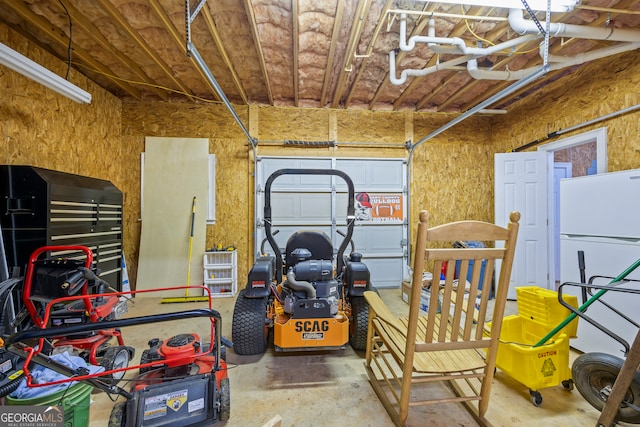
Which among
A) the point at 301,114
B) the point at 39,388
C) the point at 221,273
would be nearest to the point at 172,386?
the point at 39,388

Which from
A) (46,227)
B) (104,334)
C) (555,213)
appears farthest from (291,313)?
(555,213)

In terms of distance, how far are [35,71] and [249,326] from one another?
277cm

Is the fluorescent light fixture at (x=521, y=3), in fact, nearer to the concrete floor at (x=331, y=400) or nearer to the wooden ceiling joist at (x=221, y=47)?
the wooden ceiling joist at (x=221, y=47)

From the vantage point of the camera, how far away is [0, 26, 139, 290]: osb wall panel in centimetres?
271

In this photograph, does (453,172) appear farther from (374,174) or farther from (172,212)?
(172,212)

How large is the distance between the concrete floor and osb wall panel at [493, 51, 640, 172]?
2.68 m

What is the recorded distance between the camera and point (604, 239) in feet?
7.91

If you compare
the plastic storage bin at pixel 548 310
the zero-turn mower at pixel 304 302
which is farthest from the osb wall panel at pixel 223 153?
the plastic storage bin at pixel 548 310

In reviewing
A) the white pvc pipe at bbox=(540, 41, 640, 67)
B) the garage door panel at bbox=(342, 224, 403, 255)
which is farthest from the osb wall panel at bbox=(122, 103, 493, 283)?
the white pvc pipe at bbox=(540, 41, 640, 67)

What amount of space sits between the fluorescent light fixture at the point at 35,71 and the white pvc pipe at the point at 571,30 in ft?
13.2

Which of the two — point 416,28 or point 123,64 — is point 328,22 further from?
point 123,64

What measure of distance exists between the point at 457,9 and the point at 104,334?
4.12 metres

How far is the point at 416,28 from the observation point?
8.75 feet

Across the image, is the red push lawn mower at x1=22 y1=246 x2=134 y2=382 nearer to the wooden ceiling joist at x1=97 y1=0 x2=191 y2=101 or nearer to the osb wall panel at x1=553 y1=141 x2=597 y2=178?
the wooden ceiling joist at x1=97 y1=0 x2=191 y2=101
